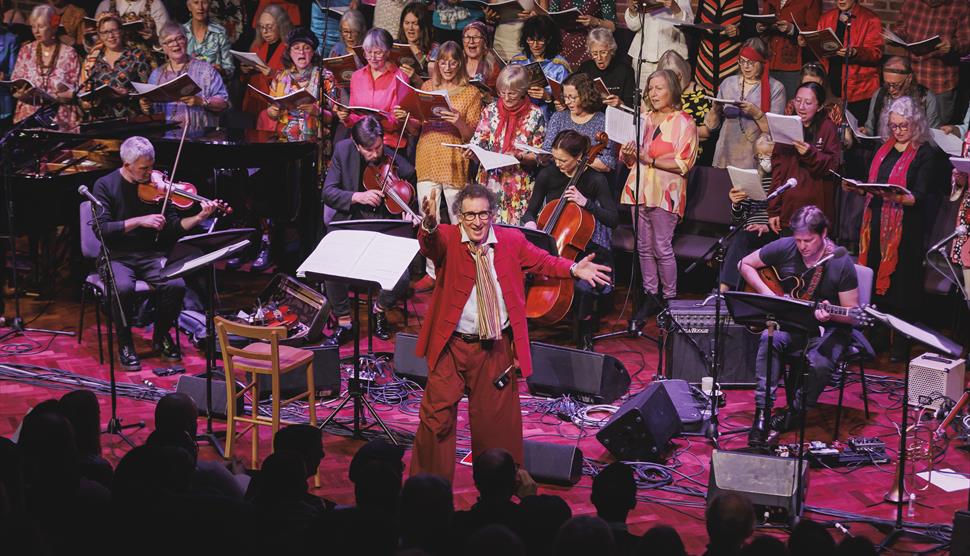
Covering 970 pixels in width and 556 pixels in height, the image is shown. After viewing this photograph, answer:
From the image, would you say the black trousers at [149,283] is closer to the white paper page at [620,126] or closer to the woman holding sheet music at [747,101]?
the white paper page at [620,126]

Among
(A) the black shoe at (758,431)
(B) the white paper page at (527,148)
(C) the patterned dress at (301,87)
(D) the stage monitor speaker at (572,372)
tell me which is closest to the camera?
(A) the black shoe at (758,431)

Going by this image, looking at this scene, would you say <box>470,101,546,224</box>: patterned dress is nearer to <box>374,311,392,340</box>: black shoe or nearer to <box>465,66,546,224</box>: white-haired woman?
<box>465,66,546,224</box>: white-haired woman

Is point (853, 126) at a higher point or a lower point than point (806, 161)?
higher

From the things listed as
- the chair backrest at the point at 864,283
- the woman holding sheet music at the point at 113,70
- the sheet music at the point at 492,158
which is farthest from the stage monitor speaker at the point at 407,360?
the woman holding sheet music at the point at 113,70

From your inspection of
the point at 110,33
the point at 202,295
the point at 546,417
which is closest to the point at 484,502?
the point at 546,417

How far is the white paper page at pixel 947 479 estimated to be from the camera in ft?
18.3

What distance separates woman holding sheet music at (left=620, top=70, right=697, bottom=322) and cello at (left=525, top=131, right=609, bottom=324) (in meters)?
0.53

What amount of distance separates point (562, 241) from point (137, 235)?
2883mm

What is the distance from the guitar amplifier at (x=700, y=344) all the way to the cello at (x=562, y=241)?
0.72 m

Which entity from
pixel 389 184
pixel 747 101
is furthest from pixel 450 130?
pixel 747 101

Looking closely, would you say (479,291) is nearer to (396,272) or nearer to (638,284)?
(396,272)

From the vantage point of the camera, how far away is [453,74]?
8.45 meters

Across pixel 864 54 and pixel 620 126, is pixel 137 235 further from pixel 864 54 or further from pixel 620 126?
pixel 864 54

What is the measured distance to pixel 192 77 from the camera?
373 inches
